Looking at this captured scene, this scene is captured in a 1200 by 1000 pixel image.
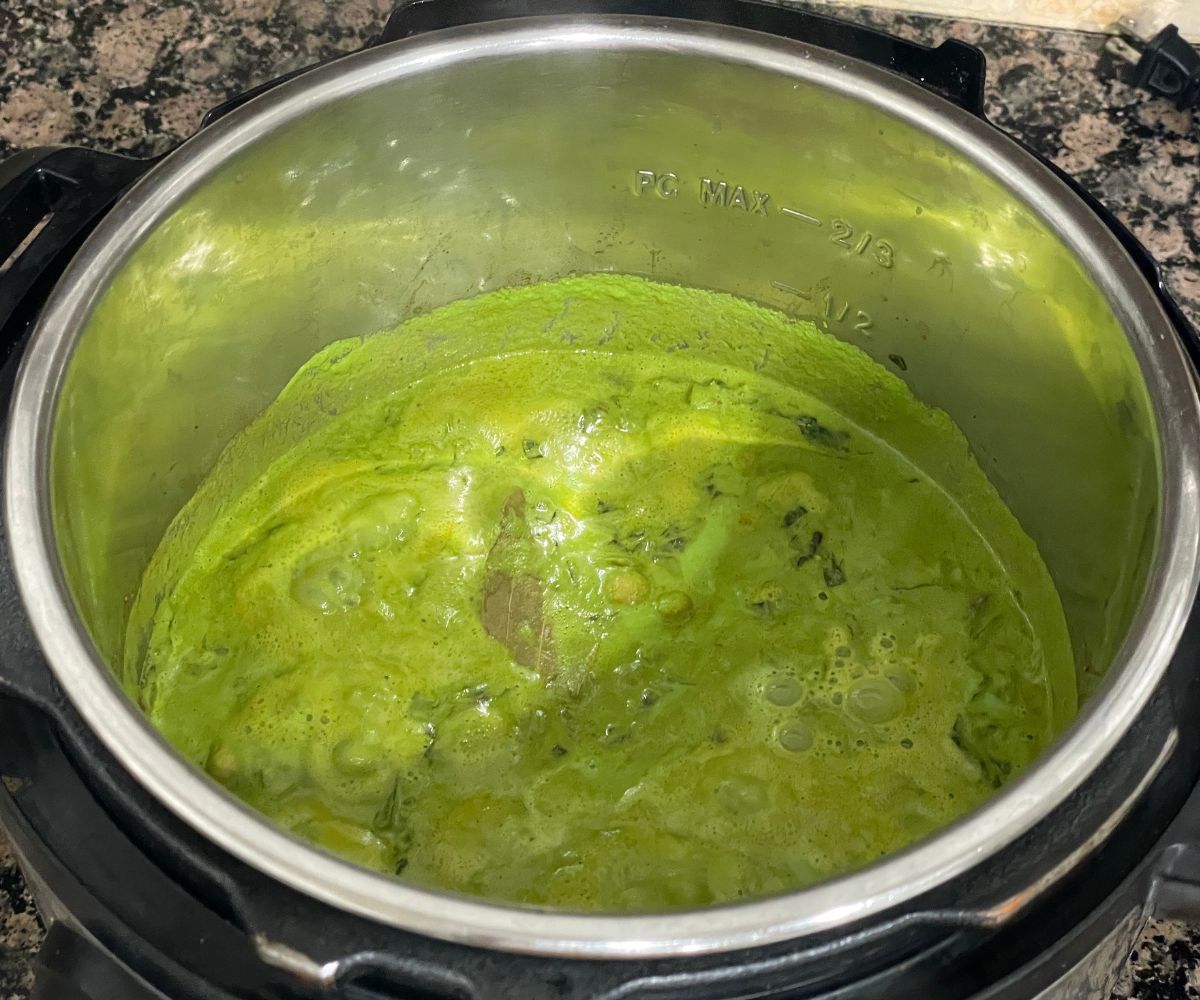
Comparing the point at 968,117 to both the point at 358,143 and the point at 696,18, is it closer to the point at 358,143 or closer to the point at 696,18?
the point at 696,18

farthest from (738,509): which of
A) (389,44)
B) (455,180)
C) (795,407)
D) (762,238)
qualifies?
(389,44)

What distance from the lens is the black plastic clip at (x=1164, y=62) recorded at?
1.05m

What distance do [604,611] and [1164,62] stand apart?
0.74 m

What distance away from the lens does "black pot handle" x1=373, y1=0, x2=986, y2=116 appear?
79 cm

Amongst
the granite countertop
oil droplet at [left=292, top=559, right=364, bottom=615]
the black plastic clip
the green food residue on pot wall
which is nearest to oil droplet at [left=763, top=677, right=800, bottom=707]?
the green food residue on pot wall

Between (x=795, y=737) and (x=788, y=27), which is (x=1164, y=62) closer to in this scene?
(x=788, y=27)

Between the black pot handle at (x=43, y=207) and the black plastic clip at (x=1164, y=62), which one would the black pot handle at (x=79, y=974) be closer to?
the black pot handle at (x=43, y=207)

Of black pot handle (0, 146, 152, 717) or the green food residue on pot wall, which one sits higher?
black pot handle (0, 146, 152, 717)

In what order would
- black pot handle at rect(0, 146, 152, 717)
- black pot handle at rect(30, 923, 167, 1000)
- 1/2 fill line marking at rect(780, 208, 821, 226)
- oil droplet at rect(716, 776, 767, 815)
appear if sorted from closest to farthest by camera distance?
black pot handle at rect(30, 923, 167, 1000), black pot handle at rect(0, 146, 152, 717), oil droplet at rect(716, 776, 767, 815), 1/2 fill line marking at rect(780, 208, 821, 226)

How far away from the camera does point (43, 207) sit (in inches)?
28.8

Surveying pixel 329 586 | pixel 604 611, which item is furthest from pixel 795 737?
pixel 329 586

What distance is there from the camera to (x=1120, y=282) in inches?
27.3

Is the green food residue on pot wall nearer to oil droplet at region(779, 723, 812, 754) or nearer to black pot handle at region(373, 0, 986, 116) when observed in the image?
oil droplet at region(779, 723, 812, 754)

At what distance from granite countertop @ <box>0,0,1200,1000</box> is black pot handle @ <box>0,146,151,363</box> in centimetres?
28
